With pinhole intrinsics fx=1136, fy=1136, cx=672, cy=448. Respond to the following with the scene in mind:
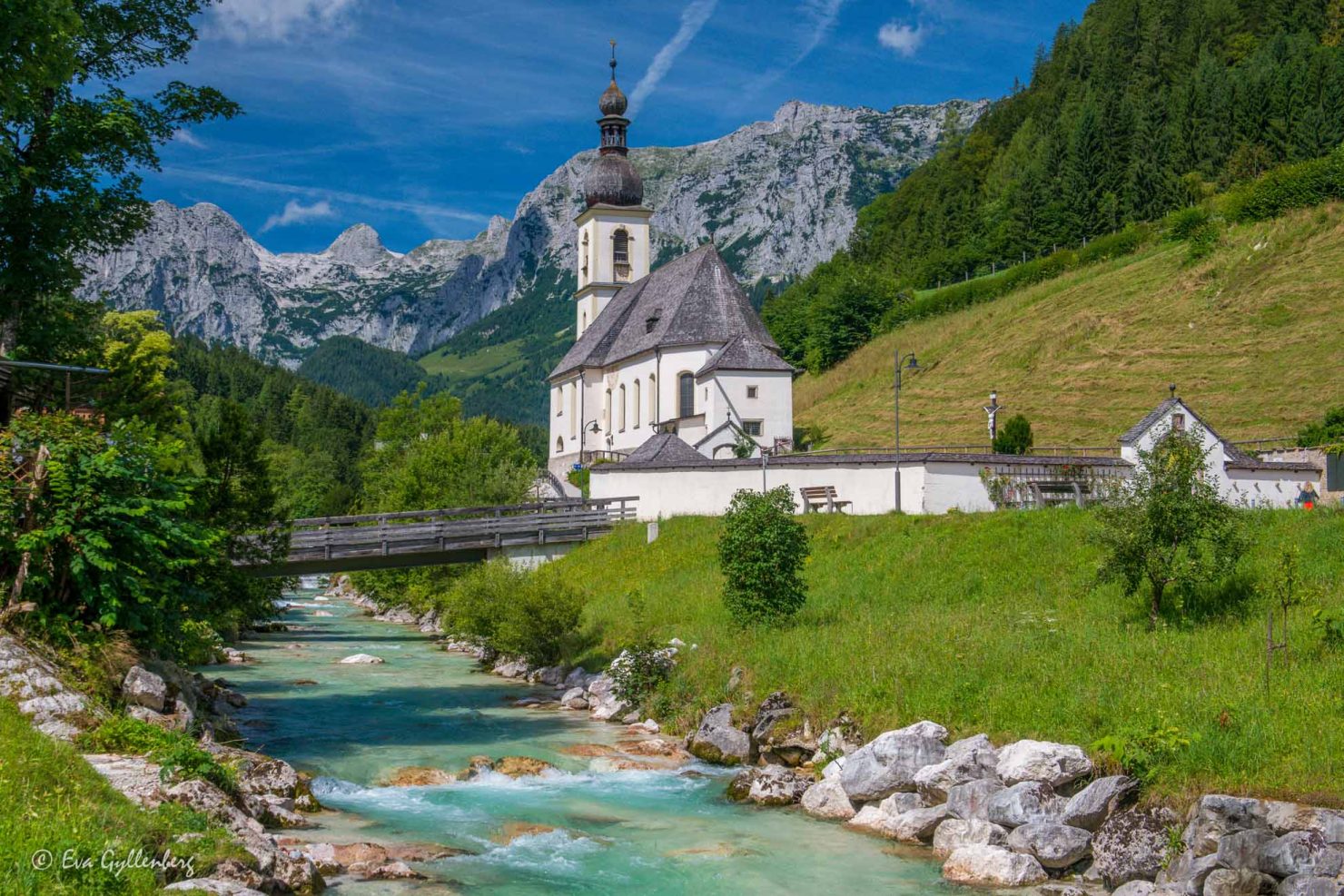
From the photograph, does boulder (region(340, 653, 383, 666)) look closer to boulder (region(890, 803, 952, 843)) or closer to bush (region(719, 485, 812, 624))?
bush (region(719, 485, 812, 624))

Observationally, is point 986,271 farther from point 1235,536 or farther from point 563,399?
point 1235,536

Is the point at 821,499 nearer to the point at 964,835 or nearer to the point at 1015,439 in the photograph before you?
the point at 1015,439

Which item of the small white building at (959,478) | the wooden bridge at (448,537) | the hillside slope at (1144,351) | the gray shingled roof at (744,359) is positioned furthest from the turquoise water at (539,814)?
the hillside slope at (1144,351)

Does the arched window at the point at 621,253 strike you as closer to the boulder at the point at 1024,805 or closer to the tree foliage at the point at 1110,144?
the tree foliage at the point at 1110,144

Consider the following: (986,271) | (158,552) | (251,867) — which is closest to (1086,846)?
(251,867)

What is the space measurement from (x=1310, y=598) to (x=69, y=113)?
22096 mm

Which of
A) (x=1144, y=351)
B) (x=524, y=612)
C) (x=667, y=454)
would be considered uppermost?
(x=1144, y=351)

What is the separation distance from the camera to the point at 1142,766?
13469mm

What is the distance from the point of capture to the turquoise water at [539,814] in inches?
506

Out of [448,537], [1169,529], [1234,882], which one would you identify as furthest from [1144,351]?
[1234,882]

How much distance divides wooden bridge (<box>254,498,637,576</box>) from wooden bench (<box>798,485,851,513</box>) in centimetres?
703

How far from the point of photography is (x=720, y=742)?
19.2 meters

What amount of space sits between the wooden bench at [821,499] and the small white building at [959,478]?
0.13ft

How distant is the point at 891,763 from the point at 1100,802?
3129mm
